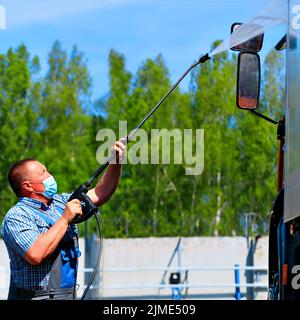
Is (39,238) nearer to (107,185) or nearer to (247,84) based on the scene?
(107,185)

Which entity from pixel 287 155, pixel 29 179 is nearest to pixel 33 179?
pixel 29 179

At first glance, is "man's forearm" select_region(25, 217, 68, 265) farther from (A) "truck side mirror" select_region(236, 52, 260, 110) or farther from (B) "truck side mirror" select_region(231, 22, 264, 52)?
(B) "truck side mirror" select_region(231, 22, 264, 52)

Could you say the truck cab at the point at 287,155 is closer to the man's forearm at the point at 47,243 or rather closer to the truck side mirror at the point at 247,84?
the truck side mirror at the point at 247,84

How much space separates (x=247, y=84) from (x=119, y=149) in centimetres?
69

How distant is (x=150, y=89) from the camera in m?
25.2

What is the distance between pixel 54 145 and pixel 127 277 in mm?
9637

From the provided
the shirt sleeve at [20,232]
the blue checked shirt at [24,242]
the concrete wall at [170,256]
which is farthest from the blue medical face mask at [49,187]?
the concrete wall at [170,256]

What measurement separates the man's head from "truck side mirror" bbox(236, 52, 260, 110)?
3.28 ft

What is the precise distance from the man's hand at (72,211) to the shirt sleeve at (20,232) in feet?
0.57

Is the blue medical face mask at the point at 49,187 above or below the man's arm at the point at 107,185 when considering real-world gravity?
below

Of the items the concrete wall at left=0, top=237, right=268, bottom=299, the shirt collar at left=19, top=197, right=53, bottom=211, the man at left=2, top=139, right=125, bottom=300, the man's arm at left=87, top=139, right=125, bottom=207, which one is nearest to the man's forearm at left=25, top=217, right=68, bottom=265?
the man at left=2, top=139, right=125, bottom=300

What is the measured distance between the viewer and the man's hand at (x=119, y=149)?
389 centimetres

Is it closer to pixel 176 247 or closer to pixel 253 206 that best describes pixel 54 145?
pixel 253 206

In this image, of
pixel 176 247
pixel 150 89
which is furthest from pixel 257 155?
pixel 176 247
